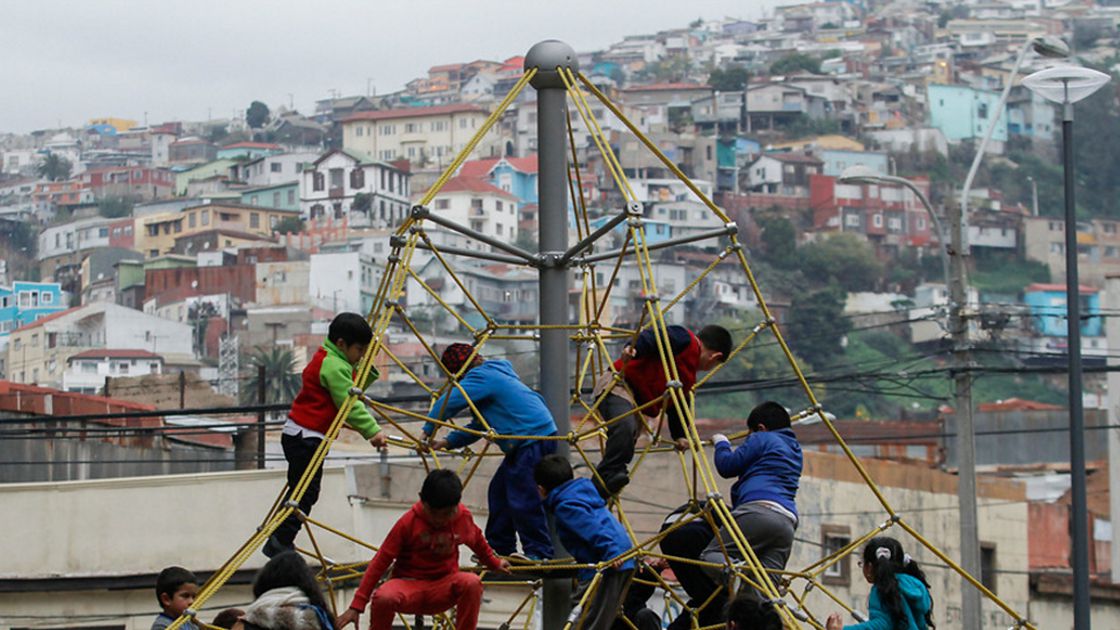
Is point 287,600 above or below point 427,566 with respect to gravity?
above

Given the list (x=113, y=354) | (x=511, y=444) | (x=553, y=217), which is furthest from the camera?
(x=113, y=354)

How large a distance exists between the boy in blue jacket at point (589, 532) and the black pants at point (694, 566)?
65 centimetres

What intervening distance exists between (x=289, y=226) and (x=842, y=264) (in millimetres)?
50437

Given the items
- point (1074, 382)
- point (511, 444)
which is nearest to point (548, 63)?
A: point (511, 444)

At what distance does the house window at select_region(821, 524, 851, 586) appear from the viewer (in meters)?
41.7

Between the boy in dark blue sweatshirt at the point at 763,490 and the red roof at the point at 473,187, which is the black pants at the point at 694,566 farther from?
the red roof at the point at 473,187

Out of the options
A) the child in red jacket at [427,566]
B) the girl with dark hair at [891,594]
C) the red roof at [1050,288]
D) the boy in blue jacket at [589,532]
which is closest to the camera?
the child in red jacket at [427,566]

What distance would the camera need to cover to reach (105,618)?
24516 mm

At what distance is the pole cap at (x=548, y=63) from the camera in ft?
36.5

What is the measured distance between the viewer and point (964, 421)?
21828 mm

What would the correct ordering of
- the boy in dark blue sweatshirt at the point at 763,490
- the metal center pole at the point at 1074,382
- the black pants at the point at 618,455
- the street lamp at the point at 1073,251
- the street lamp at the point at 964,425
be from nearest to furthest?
the boy in dark blue sweatshirt at the point at 763,490 → the black pants at the point at 618,455 → the metal center pole at the point at 1074,382 → the street lamp at the point at 1073,251 → the street lamp at the point at 964,425

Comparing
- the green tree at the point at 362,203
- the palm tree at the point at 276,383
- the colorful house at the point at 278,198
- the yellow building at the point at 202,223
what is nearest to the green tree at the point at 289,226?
the yellow building at the point at 202,223

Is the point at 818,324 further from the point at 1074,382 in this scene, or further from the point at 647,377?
the point at 647,377

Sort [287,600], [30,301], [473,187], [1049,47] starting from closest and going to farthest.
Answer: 1. [287,600]
2. [1049,47]
3. [30,301]
4. [473,187]
